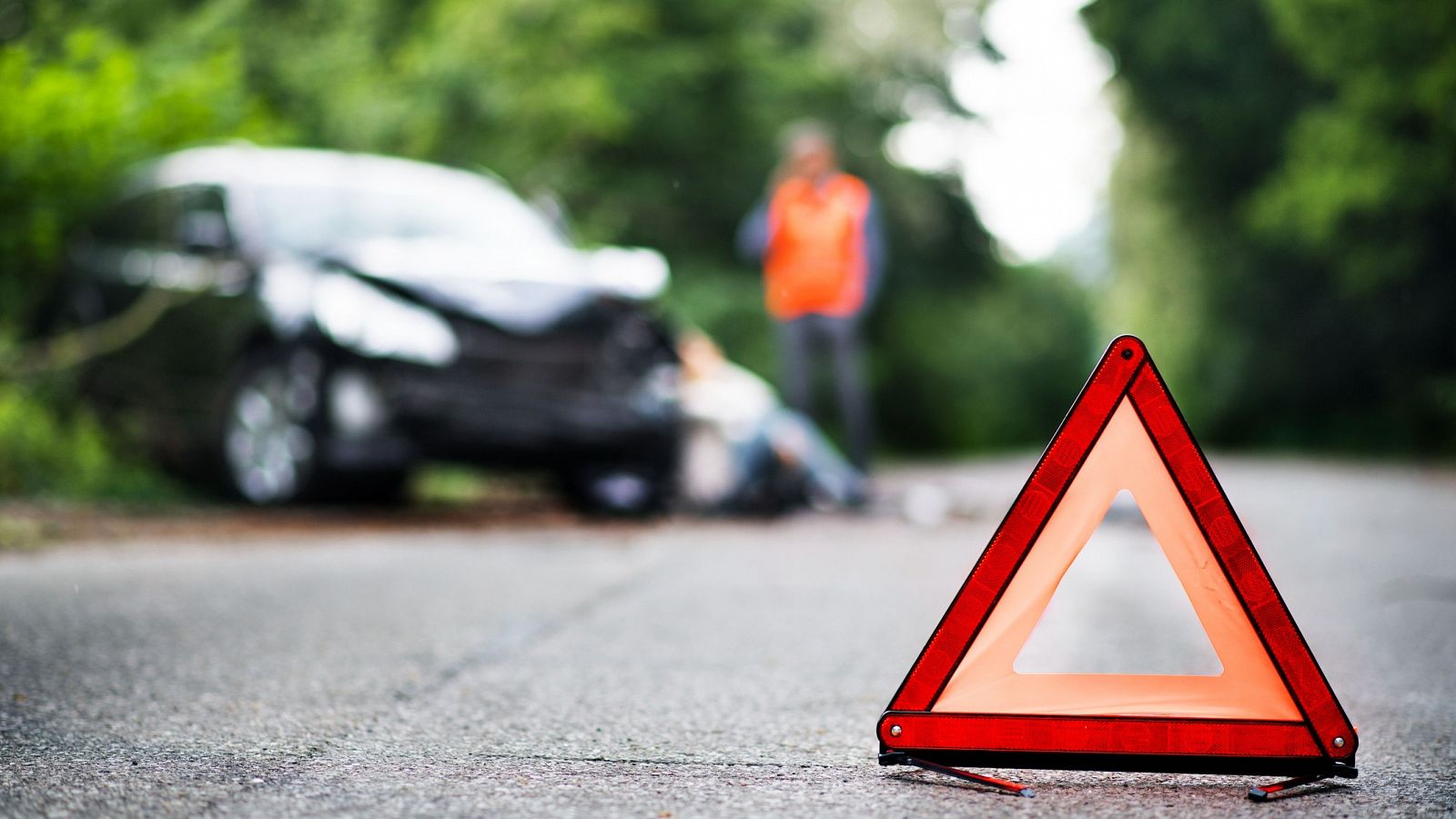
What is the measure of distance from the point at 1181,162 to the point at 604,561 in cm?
1534

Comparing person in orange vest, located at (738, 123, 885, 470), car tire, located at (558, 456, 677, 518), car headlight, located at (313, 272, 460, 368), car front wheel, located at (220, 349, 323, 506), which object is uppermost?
person in orange vest, located at (738, 123, 885, 470)

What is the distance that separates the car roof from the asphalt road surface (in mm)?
2490

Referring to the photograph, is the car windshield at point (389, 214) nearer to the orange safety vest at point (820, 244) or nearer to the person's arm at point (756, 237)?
the person's arm at point (756, 237)

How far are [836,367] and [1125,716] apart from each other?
7922 mm

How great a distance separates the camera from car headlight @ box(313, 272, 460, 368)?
830 centimetres

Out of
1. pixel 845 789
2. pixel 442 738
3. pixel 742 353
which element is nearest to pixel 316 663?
pixel 442 738

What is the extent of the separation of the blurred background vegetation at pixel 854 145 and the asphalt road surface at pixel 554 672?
3.78 m

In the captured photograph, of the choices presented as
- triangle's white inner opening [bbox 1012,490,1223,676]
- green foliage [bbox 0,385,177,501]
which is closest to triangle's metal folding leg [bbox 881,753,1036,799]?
triangle's white inner opening [bbox 1012,490,1223,676]

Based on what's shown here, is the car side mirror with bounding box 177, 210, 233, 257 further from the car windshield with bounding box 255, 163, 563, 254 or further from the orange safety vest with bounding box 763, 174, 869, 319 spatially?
the orange safety vest with bounding box 763, 174, 869, 319

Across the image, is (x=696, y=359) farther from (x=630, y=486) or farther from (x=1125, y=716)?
(x=1125, y=716)

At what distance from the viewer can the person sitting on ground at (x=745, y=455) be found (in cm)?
926

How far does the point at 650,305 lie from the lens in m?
9.16

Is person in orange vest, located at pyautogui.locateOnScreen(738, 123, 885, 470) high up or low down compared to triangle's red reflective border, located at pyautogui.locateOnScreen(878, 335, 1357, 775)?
up

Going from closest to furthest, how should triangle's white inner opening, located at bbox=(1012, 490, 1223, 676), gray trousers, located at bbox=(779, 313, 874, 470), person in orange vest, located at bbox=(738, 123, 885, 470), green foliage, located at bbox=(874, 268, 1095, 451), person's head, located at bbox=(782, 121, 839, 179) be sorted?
triangle's white inner opening, located at bbox=(1012, 490, 1223, 676) → person's head, located at bbox=(782, 121, 839, 179) → person in orange vest, located at bbox=(738, 123, 885, 470) → gray trousers, located at bbox=(779, 313, 874, 470) → green foliage, located at bbox=(874, 268, 1095, 451)
